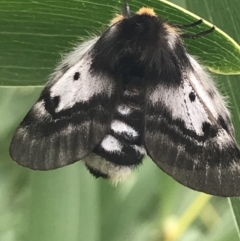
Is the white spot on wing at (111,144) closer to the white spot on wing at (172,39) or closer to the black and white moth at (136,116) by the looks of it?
the black and white moth at (136,116)

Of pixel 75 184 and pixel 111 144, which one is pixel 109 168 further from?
pixel 75 184

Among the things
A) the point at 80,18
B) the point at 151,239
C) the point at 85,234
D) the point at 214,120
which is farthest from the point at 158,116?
the point at 151,239

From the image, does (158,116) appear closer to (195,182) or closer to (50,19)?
(195,182)

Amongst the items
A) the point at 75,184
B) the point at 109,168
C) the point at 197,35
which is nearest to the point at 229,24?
the point at 197,35

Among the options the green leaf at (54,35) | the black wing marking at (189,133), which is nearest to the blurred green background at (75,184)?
the green leaf at (54,35)

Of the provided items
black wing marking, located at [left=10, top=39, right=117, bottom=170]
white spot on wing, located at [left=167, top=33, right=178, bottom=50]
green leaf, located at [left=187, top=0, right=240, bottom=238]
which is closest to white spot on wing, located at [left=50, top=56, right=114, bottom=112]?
black wing marking, located at [left=10, top=39, right=117, bottom=170]

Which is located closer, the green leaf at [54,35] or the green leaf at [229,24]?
the green leaf at [54,35]
